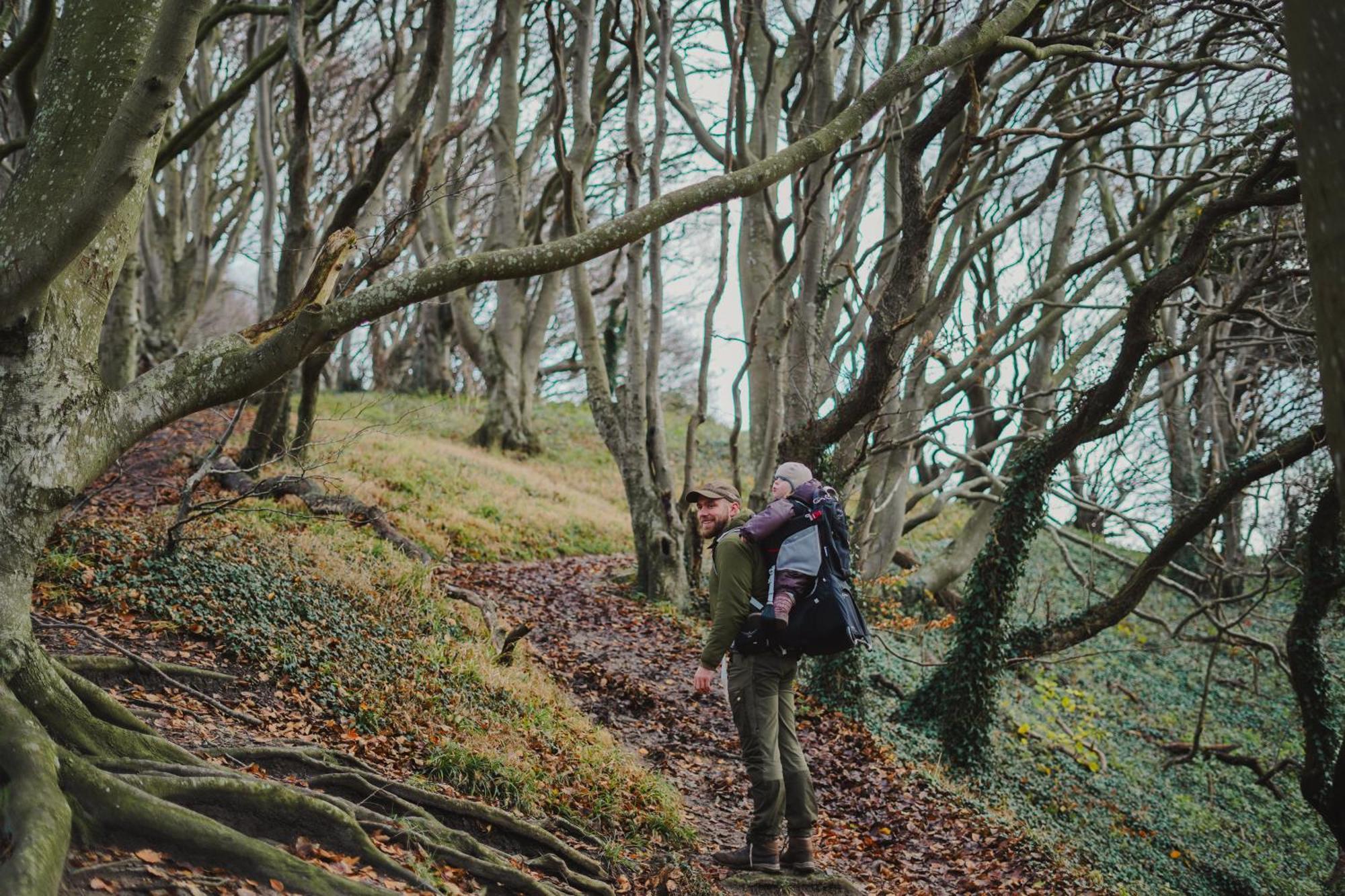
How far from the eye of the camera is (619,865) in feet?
18.5

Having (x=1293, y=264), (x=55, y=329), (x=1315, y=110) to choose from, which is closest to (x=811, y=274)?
(x=1293, y=264)

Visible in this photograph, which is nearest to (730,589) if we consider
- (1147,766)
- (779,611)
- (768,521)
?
(779,611)

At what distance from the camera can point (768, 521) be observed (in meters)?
5.75

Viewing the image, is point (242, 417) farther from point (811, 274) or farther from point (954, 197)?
point (954, 197)

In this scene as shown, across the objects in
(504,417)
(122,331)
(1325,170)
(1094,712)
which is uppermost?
(122,331)

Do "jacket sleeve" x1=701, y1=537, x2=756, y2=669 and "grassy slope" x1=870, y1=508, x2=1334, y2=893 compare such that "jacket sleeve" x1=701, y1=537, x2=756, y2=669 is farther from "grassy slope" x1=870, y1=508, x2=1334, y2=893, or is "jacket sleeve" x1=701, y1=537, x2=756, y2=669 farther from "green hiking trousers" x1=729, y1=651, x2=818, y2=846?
"grassy slope" x1=870, y1=508, x2=1334, y2=893

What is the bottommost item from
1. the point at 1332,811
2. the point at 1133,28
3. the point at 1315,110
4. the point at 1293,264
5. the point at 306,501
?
the point at 1332,811

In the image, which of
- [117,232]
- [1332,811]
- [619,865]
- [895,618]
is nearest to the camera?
[117,232]

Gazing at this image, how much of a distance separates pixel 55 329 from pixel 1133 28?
1170cm

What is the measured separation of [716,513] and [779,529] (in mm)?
439

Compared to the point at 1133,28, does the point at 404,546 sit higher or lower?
lower

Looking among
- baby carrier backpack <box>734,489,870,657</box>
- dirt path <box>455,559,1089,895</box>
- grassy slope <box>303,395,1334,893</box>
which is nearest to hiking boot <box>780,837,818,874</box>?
dirt path <box>455,559,1089,895</box>

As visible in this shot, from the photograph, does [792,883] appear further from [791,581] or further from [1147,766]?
[1147,766]

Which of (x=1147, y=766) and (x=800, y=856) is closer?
(x=800, y=856)
